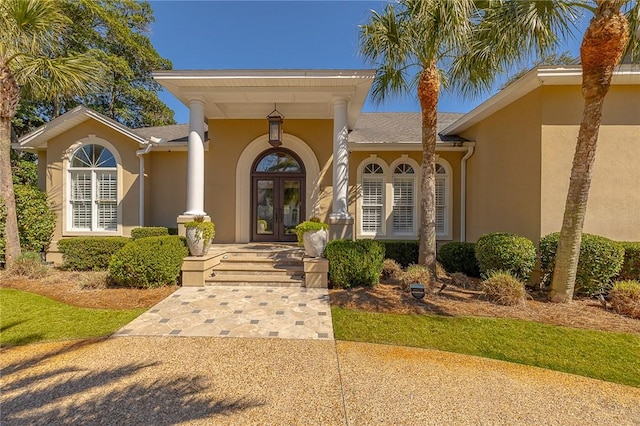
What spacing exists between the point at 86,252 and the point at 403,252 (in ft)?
31.9

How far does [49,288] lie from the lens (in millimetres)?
6891

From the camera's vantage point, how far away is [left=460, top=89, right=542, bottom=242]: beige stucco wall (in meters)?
7.34

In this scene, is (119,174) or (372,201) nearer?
(119,174)

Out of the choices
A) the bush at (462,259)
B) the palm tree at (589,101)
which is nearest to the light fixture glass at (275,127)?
the bush at (462,259)

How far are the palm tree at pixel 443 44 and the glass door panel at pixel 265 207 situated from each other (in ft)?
16.8

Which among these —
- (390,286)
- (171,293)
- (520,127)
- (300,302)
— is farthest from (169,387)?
(520,127)

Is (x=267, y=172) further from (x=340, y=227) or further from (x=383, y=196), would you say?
(x=383, y=196)

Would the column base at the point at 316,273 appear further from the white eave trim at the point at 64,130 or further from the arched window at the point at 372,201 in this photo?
the white eave trim at the point at 64,130

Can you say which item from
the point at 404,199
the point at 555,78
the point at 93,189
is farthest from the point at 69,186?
the point at 555,78

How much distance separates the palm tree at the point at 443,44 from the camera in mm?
6016

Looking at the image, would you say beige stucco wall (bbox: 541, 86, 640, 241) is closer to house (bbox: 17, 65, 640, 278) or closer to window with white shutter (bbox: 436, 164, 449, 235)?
house (bbox: 17, 65, 640, 278)

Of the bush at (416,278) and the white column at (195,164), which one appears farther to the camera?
the white column at (195,164)

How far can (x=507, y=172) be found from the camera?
328 inches

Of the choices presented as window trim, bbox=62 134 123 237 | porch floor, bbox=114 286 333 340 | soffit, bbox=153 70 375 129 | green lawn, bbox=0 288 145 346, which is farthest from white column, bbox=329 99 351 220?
window trim, bbox=62 134 123 237
